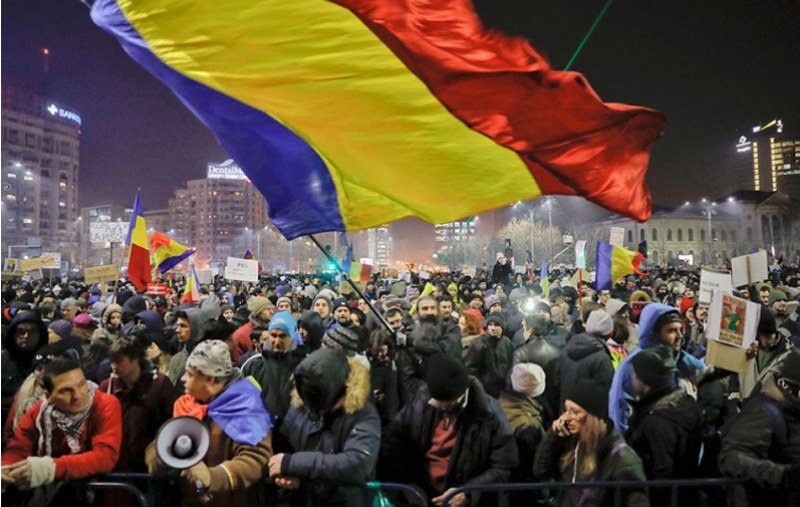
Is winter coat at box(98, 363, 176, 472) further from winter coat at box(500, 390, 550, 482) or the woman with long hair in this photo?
the woman with long hair

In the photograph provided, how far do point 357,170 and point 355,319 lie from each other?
13.7 feet

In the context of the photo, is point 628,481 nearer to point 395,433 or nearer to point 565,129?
point 395,433

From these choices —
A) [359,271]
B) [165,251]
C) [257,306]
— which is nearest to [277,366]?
[257,306]

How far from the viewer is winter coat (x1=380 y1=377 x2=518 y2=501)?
159 inches

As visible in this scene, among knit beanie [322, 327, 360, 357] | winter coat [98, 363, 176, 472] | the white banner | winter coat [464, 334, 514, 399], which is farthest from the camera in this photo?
the white banner

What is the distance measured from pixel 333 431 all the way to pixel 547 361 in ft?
9.55

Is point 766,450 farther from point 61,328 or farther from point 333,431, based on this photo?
point 61,328

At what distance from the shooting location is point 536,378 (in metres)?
4.93

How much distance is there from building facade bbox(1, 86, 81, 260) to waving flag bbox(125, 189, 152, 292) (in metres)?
120

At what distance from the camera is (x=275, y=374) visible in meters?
5.67

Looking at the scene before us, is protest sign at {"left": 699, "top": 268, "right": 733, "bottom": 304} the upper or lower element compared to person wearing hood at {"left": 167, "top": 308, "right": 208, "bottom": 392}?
upper

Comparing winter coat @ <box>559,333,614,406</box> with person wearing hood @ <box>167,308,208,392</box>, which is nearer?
winter coat @ <box>559,333,614,406</box>

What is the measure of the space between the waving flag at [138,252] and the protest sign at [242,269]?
14.3ft

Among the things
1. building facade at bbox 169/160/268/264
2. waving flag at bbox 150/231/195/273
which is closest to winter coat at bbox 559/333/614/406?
waving flag at bbox 150/231/195/273
